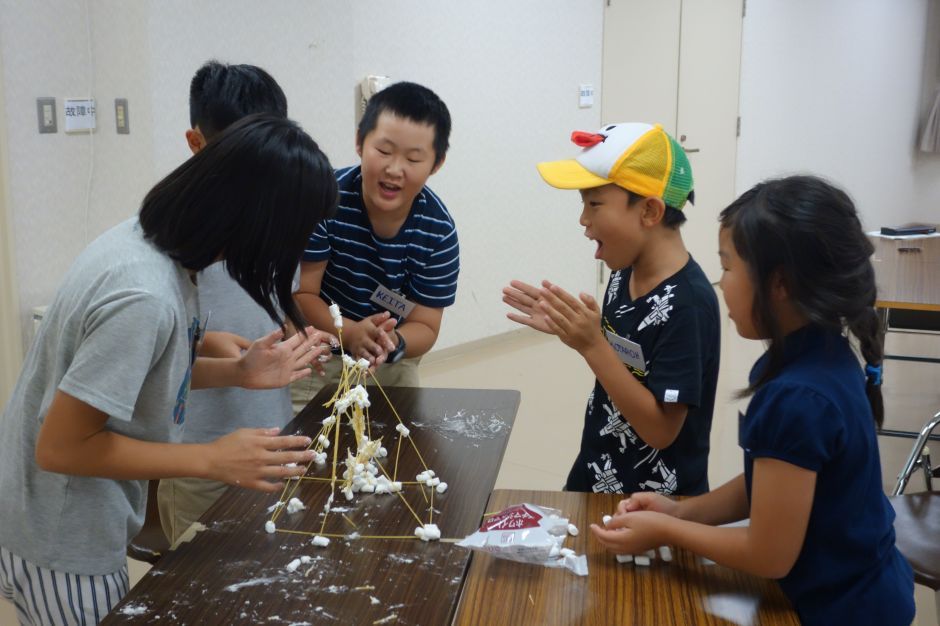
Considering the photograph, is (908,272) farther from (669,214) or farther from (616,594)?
(616,594)

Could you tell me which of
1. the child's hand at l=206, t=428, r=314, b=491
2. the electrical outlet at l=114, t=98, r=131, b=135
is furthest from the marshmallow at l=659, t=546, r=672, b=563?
the electrical outlet at l=114, t=98, r=131, b=135

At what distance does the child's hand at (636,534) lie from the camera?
4.85 ft

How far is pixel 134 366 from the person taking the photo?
4.46 feet

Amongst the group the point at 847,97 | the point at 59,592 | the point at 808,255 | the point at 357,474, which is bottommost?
the point at 59,592

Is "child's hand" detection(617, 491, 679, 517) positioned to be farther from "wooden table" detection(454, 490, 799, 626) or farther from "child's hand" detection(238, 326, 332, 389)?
"child's hand" detection(238, 326, 332, 389)

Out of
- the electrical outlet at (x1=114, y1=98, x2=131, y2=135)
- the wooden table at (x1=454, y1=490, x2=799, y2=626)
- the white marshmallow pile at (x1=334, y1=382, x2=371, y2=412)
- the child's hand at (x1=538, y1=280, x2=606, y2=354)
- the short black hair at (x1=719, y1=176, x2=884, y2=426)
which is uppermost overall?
the electrical outlet at (x1=114, y1=98, x2=131, y2=135)

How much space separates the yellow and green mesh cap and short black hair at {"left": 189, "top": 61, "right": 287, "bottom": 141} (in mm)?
773

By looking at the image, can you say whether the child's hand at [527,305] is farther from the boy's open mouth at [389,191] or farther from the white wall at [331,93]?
the white wall at [331,93]

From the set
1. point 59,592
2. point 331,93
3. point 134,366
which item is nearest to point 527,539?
point 134,366

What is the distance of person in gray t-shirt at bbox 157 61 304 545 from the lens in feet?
7.06

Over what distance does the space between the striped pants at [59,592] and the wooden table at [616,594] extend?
647mm

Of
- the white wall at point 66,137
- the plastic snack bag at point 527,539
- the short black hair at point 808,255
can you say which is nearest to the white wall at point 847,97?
the white wall at point 66,137

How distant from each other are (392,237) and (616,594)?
132 cm

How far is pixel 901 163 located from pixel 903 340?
186 inches
